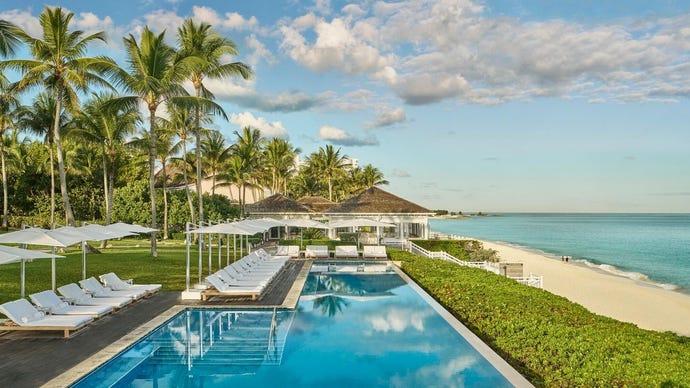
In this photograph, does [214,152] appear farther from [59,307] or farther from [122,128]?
[59,307]

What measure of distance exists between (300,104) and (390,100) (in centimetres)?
828

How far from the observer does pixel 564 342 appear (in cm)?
781

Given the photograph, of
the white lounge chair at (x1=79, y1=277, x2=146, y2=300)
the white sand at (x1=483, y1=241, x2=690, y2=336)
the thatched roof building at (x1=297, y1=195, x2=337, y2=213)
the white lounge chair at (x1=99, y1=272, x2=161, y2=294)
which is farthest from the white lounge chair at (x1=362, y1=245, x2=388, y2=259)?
the thatched roof building at (x1=297, y1=195, x2=337, y2=213)

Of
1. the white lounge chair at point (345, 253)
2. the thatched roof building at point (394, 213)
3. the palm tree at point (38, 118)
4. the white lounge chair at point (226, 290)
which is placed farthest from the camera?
the thatched roof building at point (394, 213)

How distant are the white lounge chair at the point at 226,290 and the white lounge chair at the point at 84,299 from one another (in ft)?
6.48

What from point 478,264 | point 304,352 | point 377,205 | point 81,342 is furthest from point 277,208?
point 304,352

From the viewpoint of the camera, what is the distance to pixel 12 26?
1809cm

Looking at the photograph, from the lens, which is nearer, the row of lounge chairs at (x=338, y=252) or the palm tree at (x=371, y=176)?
the row of lounge chairs at (x=338, y=252)

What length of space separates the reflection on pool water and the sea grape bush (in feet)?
2.23

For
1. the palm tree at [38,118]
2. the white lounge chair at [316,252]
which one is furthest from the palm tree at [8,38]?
the white lounge chair at [316,252]

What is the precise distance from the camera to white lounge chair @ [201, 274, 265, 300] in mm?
12516

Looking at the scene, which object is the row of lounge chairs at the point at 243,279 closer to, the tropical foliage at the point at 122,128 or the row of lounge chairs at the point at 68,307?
the row of lounge chairs at the point at 68,307

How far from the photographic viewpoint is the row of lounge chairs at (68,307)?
884cm

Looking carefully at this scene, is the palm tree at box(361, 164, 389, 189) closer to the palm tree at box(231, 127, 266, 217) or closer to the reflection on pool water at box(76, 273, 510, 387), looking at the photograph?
the palm tree at box(231, 127, 266, 217)
